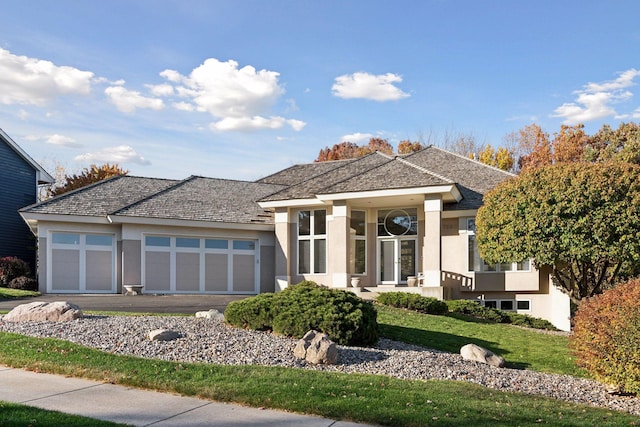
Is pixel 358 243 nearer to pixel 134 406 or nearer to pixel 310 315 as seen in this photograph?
pixel 310 315

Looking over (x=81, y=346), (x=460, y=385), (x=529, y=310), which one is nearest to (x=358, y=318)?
(x=460, y=385)

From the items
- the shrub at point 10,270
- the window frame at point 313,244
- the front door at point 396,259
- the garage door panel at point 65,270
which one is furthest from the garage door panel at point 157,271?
the front door at point 396,259

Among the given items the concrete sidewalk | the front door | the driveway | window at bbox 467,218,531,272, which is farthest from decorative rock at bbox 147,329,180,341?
window at bbox 467,218,531,272

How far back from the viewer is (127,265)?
25141mm

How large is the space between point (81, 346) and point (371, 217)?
17.1m

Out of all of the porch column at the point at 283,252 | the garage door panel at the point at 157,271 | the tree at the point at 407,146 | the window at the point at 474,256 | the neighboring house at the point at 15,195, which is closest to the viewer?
the window at the point at 474,256

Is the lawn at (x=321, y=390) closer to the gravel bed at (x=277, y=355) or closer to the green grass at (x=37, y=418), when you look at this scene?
the gravel bed at (x=277, y=355)

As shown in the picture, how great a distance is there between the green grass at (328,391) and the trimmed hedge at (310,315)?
2.50 meters

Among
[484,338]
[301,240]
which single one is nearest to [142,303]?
[301,240]

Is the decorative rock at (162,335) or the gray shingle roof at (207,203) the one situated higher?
the gray shingle roof at (207,203)

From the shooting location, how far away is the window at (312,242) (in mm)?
25797

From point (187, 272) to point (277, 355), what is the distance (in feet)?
53.8

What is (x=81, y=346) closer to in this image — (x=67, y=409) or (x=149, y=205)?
(x=67, y=409)

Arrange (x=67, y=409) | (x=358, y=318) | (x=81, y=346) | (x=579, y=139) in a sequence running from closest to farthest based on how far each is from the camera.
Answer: (x=67, y=409)
(x=81, y=346)
(x=358, y=318)
(x=579, y=139)
